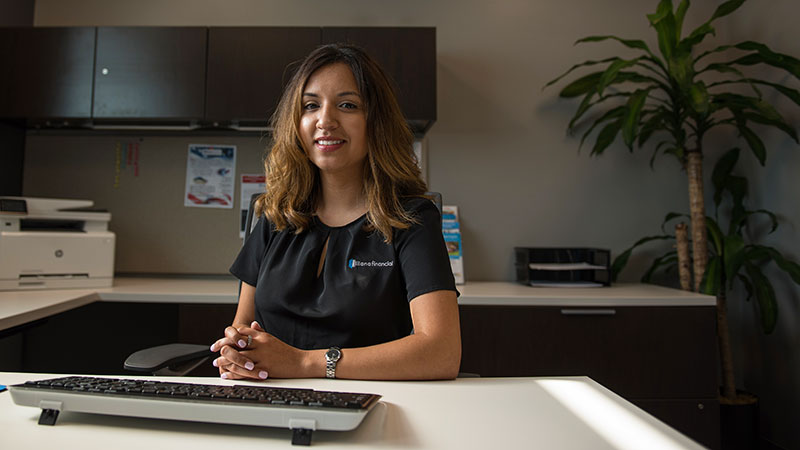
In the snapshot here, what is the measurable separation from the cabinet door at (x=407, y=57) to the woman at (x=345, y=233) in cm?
97

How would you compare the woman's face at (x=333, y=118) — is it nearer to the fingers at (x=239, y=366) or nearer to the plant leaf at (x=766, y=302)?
the fingers at (x=239, y=366)

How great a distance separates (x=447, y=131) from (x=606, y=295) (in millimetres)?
1126

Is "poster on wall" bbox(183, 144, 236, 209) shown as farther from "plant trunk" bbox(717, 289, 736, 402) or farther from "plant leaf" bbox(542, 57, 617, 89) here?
"plant trunk" bbox(717, 289, 736, 402)

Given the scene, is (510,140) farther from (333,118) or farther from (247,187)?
(333,118)

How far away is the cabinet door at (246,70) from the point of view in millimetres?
2311

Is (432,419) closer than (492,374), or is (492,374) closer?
(432,419)

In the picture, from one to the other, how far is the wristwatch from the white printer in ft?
5.33

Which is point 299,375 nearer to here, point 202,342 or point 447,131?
point 202,342

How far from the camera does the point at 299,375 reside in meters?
0.96

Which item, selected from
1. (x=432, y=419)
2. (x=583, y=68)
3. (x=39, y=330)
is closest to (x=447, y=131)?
(x=583, y=68)

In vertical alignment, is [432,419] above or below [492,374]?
above

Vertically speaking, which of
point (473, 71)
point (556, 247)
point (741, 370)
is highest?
point (473, 71)

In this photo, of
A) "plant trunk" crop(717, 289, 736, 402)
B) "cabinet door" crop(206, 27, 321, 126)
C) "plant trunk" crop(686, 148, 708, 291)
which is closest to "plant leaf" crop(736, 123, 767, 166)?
"plant trunk" crop(686, 148, 708, 291)

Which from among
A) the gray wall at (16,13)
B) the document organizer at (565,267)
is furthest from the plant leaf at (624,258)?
the gray wall at (16,13)
